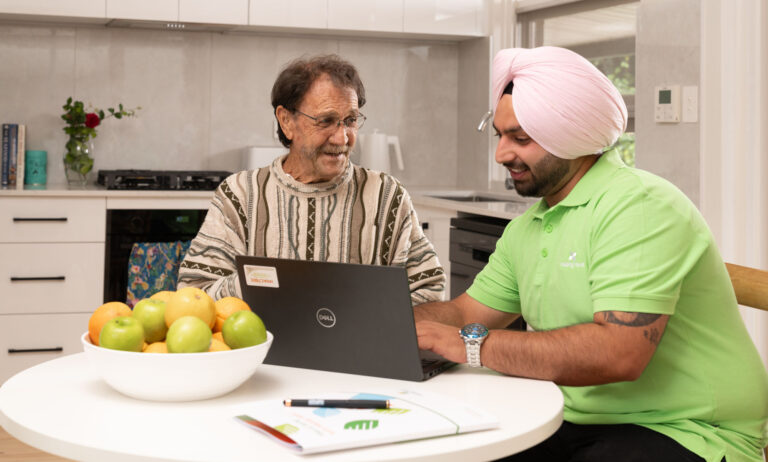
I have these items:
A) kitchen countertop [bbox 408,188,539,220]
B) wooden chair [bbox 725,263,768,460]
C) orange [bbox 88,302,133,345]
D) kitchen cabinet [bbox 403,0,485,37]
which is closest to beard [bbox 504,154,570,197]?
wooden chair [bbox 725,263,768,460]

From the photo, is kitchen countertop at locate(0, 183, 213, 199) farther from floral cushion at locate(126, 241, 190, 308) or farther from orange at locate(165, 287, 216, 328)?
orange at locate(165, 287, 216, 328)

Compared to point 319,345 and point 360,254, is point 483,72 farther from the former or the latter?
point 319,345

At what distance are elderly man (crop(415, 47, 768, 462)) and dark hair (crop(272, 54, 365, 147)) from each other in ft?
1.91

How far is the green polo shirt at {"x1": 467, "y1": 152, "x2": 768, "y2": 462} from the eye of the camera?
1459mm

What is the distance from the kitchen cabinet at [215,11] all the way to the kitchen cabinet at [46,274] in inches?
36.3

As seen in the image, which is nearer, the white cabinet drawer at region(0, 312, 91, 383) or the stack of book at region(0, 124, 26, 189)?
the white cabinet drawer at region(0, 312, 91, 383)

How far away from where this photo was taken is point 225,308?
1.44 meters

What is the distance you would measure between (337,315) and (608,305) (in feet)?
1.42

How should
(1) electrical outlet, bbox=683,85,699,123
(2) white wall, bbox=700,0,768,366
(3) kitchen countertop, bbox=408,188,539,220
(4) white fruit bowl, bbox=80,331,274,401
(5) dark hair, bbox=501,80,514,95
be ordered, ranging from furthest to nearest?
(3) kitchen countertop, bbox=408,188,539,220 < (1) electrical outlet, bbox=683,85,699,123 < (2) white wall, bbox=700,0,768,366 < (5) dark hair, bbox=501,80,514,95 < (4) white fruit bowl, bbox=80,331,274,401

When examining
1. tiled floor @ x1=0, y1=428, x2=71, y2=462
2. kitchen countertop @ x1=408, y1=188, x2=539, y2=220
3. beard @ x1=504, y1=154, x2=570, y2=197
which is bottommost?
tiled floor @ x1=0, y1=428, x2=71, y2=462

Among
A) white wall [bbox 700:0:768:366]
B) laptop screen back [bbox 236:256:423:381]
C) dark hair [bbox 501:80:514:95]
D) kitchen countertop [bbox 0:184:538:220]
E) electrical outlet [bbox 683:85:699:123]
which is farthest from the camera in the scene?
kitchen countertop [bbox 0:184:538:220]

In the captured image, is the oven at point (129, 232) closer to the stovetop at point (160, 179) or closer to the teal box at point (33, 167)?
the stovetop at point (160, 179)

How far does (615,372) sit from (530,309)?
0.95 feet

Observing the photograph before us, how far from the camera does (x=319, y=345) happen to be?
59.4 inches
